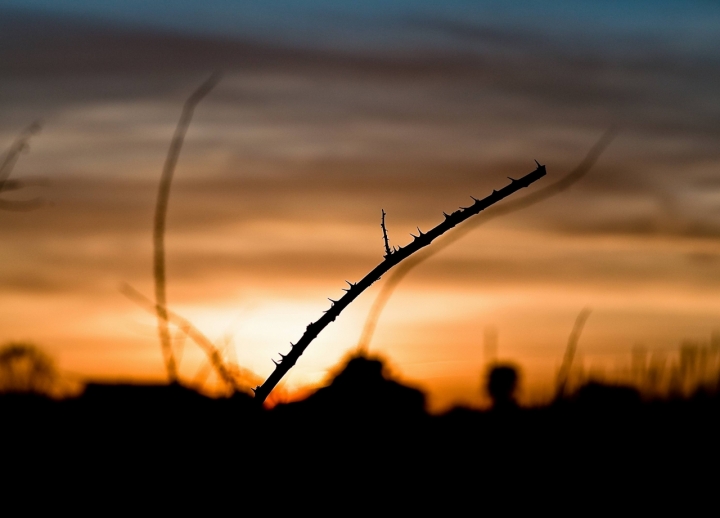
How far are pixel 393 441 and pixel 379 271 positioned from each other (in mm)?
1522

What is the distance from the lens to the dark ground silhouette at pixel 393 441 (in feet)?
10.1

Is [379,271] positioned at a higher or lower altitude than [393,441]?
higher

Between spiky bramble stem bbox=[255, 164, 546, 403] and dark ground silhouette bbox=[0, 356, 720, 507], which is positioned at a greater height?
spiky bramble stem bbox=[255, 164, 546, 403]

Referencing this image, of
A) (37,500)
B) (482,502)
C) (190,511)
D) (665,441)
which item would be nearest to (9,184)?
(37,500)

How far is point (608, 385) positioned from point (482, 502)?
747 millimetres

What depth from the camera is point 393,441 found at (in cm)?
339

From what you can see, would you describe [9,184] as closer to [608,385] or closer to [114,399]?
[114,399]

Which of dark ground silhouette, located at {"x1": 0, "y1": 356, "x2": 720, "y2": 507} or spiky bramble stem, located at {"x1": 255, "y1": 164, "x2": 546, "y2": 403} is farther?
dark ground silhouette, located at {"x1": 0, "y1": 356, "x2": 720, "y2": 507}

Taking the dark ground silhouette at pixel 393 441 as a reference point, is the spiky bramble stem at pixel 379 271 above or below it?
above

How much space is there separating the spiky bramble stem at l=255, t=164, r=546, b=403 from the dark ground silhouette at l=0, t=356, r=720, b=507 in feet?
2.81

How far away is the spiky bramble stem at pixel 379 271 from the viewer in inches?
79.5

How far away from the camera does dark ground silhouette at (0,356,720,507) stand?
3076mm

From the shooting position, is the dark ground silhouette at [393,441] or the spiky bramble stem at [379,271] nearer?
the spiky bramble stem at [379,271]

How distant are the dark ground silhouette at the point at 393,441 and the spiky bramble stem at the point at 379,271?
856 millimetres
